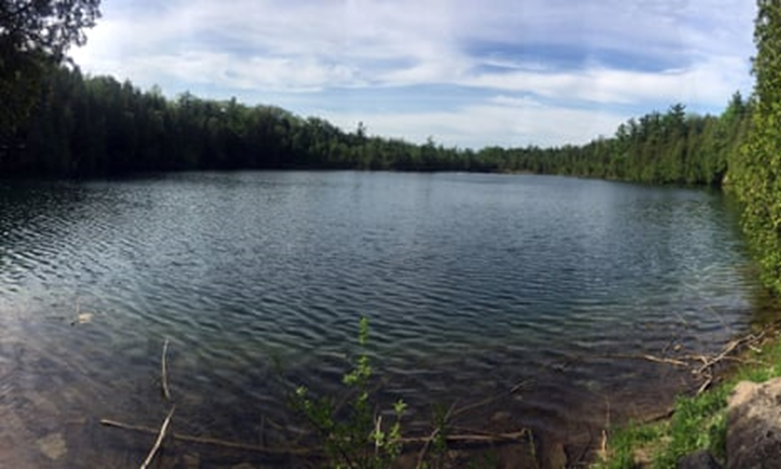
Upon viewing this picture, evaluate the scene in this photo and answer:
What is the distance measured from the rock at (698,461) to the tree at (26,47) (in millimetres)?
16640

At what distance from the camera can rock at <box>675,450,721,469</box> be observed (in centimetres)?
775

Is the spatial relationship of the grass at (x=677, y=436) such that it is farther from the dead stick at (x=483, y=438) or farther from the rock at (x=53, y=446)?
the rock at (x=53, y=446)

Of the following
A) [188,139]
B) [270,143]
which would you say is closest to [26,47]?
[188,139]

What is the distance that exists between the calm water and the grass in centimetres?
144

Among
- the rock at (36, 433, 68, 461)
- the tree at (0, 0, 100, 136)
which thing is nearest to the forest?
the tree at (0, 0, 100, 136)

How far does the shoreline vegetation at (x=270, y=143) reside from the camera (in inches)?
427

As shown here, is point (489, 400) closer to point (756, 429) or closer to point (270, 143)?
point (756, 429)

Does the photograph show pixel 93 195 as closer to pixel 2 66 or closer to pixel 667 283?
pixel 2 66

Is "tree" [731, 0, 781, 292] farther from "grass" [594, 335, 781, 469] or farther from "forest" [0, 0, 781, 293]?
"grass" [594, 335, 781, 469]

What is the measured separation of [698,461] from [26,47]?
17716 millimetres

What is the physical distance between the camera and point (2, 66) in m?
14.1

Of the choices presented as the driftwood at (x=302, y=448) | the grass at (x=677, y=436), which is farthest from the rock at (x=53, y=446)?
the grass at (x=677, y=436)

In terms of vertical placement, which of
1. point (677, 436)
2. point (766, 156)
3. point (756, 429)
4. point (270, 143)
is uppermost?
point (270, 143)

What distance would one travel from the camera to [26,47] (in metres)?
15.1
